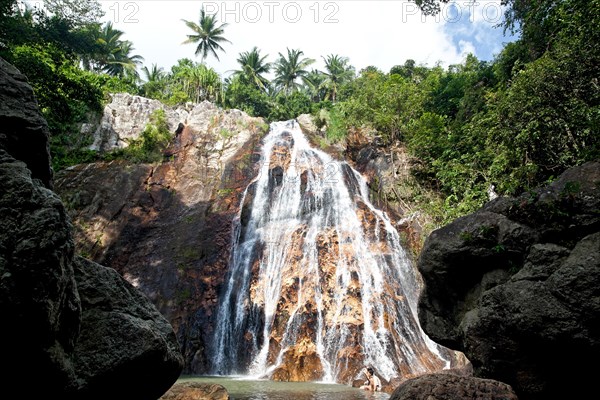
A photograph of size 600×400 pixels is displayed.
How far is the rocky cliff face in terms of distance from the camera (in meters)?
16.4

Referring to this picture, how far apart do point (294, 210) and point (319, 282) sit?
506cm

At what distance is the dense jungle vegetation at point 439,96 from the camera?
10.6m

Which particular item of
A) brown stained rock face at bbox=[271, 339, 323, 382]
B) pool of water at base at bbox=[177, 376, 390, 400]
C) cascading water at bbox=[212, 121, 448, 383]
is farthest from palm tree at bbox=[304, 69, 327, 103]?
pool of water at base at bbox=[177, 376, 390, 400]

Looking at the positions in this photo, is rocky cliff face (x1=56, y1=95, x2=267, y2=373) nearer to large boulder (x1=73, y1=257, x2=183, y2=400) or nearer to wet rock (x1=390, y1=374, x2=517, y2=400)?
wet rock (x1=390, y1=374, x2=517, y2=400)

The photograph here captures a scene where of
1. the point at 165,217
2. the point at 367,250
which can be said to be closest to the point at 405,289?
the point at 367,250

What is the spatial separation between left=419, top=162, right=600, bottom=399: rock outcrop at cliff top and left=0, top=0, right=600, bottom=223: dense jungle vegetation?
295 centimetres

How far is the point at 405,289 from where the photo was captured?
15641 millimetres

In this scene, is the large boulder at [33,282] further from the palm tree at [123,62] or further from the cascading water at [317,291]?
the palm tree at [123,62]

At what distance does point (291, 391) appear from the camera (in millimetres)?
10109

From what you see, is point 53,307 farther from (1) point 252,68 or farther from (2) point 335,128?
(1) point 252,68

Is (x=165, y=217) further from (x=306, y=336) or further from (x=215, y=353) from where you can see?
(x=306, y=336)

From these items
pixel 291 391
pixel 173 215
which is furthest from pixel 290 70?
pixel 291 391

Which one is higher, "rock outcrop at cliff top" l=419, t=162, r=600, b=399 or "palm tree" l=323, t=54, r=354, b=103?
"palm tree" l=323, t=54, r=354, b=103

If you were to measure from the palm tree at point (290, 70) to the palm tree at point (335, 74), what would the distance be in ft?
8.08
